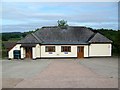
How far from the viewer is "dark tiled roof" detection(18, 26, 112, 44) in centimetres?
3916

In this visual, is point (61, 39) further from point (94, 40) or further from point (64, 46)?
point (94, 40)

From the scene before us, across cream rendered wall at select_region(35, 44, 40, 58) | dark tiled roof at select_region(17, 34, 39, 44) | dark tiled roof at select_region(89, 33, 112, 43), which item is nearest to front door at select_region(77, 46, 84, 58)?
dark tiled roof at select_region(89, 33, 112, 43)

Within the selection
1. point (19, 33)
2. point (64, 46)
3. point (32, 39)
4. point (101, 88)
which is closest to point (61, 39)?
point (64, 46)

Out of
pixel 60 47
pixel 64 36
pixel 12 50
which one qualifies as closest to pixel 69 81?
pixel 60 47

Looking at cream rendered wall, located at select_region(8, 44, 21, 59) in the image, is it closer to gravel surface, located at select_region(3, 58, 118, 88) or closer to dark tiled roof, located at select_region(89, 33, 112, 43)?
dark tiled roof, located at select_region(89, 33, 112, 43)

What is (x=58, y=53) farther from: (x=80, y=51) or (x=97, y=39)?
(x=97, y=39)

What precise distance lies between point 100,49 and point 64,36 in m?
5.77

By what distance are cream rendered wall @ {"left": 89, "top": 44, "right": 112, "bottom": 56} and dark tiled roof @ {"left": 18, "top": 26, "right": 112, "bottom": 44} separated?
2.70ft

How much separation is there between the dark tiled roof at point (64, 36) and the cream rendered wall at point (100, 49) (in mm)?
822

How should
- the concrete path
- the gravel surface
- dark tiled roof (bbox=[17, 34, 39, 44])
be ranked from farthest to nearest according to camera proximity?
dark tiled roof (bbox=[17, 34, 39, 44])
the gravel surface
the concrete path

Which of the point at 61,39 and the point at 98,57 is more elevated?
the point at 61,39

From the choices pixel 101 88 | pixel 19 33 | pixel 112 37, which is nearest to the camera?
pixel 101 88

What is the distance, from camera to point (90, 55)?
39188mm

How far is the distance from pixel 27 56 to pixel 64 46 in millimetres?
5420
